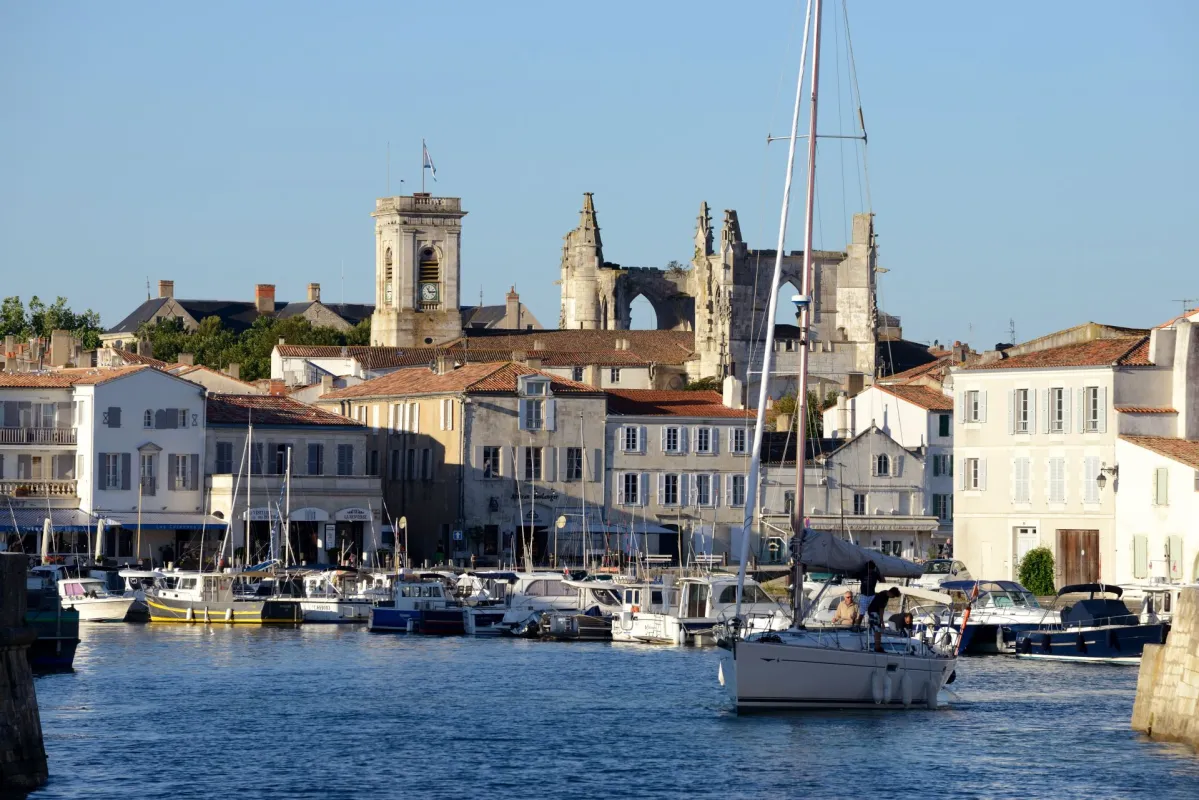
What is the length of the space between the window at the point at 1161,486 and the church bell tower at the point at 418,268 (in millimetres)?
91377

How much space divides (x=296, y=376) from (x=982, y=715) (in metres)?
89.2

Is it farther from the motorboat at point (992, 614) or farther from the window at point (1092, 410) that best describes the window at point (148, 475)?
the window at point (1092, 410)

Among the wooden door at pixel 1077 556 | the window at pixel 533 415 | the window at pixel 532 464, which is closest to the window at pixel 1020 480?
the wooden door at pixel 1077 556

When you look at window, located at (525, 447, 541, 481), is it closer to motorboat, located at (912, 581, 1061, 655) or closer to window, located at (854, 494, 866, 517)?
window, located at (854, 494, 866, 517)

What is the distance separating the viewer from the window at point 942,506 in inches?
3819

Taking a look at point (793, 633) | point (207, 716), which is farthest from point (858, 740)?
point (207, 716)

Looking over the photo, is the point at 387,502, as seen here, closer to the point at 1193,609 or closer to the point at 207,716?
the point at 207,716

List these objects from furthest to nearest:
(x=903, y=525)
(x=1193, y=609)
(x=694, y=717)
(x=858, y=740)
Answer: (x=903, y=525) → (x=694, y=717) → (x=858, y=740) → (x=1193, y=609)

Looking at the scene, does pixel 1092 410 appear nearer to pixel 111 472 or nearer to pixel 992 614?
pixel 992 614

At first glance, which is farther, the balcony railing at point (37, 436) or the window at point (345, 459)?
the window at point (345, 459)

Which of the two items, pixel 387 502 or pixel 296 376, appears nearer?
pixel 387 502

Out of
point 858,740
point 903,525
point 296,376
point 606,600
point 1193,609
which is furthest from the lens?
point 296,376

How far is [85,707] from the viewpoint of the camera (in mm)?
49000

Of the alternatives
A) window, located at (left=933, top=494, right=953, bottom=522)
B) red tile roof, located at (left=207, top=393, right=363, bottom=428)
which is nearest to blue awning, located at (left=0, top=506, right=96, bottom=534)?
red tile roof, located at (left=207, top=393, right=363, bottom=428)
